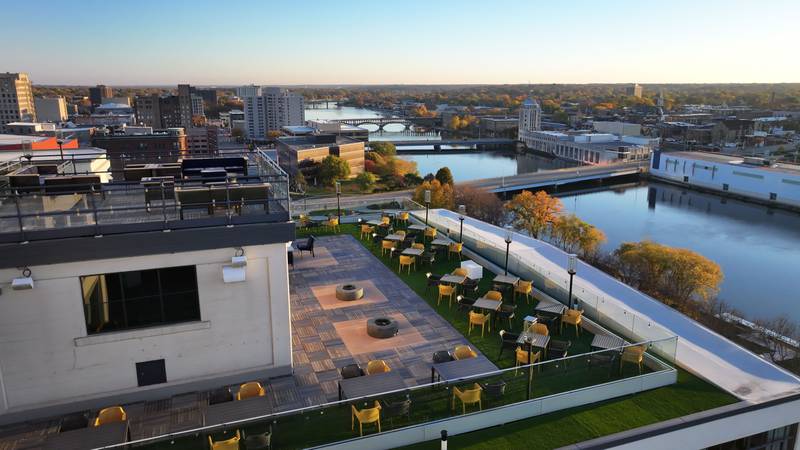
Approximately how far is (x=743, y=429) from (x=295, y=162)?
64861 mm

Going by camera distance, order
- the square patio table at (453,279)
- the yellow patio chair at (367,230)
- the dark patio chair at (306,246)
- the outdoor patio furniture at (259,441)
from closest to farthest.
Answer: the outdoor patio furniture at (259,441) → the square patio table at (453,279) → the dark patio chair at (306,246) → the yellow patio chair at (367,230)

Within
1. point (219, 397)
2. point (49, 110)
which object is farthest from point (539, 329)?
point (49, 110)

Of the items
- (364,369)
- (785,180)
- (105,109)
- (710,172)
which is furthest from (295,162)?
(105,109)

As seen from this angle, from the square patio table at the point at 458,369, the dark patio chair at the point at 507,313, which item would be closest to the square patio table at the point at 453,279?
the dark patio chair at the point at 507,313

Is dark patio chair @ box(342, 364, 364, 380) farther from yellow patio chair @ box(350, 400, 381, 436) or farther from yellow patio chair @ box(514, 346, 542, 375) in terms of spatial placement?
yellow patio chair @ box(514, 346, 542, 375)

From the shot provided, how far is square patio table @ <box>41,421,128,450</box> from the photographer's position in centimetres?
636

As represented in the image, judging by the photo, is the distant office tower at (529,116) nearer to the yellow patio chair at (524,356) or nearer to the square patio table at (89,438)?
the yellow patio chair at (524,356)

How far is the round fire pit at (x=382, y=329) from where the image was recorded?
10711 mm

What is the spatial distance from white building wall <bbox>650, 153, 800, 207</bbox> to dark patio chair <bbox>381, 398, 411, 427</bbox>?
60.8m

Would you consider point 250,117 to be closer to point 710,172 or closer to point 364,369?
point 710,172

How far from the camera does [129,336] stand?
26.8 feet

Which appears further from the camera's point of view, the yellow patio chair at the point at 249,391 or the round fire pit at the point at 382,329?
the round fire pit at the point at 382,329

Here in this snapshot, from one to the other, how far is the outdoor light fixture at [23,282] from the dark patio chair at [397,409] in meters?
5.18

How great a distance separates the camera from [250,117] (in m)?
128
